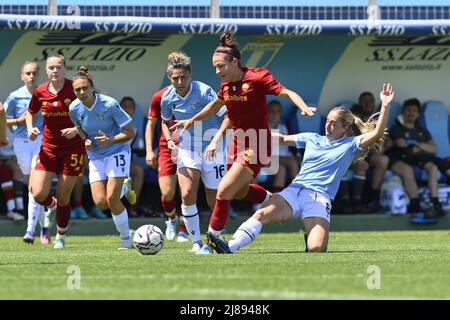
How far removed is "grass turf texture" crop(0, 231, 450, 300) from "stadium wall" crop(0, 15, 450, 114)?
464 centimetres

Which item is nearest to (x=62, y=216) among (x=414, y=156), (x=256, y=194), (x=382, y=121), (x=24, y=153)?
(x=24, y=153)

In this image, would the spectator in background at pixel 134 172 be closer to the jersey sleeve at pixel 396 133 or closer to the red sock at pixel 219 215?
the jersey sleeve at pixel 396 133

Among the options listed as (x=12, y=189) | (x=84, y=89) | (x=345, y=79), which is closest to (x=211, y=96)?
(x=84, y=89)

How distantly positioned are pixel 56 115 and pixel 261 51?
566 centimetres

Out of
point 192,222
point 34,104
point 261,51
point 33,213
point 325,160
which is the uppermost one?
point 261,51

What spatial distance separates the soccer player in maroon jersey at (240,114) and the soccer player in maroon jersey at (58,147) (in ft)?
8.28

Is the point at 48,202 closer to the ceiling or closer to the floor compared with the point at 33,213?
closer to the ceiling

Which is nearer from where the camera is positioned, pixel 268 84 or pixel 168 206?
pixel 268 84

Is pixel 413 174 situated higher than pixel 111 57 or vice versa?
pixel 111 57

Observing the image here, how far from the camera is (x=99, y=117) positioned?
42.3 ft

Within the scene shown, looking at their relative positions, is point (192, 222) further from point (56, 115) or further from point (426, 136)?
point (426, 136)
